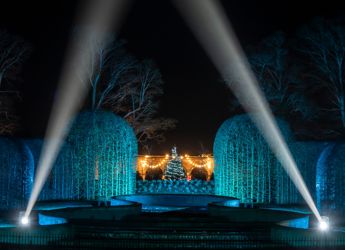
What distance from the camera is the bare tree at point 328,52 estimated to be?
26719mm

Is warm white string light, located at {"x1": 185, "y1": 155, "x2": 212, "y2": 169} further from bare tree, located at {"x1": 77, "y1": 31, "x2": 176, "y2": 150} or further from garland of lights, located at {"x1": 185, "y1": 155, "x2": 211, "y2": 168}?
bare tree, located at {"x1": 77, "y1": 31, "x2": 176, "y2": 150}

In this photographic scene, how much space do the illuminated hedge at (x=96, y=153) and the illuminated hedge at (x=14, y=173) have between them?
1.82 meters

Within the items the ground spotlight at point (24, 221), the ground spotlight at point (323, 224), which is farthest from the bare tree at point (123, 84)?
the ground spotlight at point (323, 224)

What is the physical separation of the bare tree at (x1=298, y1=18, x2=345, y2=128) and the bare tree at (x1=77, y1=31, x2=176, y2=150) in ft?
29.6

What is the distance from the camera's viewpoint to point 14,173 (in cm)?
2223

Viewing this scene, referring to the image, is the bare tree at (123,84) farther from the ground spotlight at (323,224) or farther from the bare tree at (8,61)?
the ground spotlight at (323,224)

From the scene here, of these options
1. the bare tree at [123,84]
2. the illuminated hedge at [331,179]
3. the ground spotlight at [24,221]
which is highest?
the bare tree at [123,84]

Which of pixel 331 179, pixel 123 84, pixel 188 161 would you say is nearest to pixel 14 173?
pixel 123 84

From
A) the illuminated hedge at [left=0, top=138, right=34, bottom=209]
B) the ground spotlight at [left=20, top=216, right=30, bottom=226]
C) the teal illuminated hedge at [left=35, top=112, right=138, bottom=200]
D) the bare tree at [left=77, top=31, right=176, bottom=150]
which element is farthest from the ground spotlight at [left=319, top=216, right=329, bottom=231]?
Answer: the bare tree at [left=77, top=31, right=176, bottom=150]

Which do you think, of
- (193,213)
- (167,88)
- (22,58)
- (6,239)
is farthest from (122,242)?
(167,88)

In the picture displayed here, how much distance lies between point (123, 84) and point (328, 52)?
1142 cm

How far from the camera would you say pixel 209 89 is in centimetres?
3916

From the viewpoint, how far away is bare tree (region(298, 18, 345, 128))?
26719mm

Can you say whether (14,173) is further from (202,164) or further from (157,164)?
(202,164)
